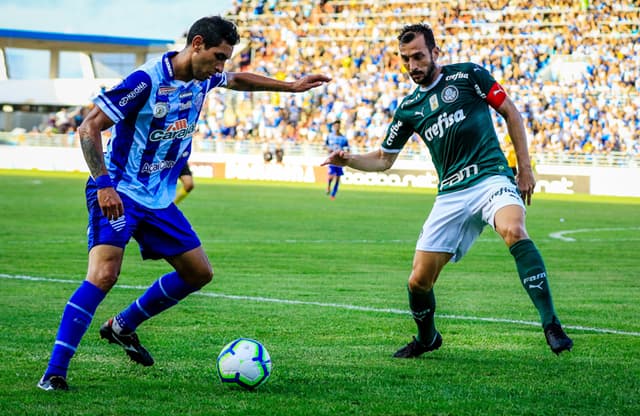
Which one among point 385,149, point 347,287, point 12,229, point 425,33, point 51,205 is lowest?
point 51,205

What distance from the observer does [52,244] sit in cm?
1564

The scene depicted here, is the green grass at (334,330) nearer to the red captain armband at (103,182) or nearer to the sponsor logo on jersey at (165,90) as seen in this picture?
the red captain armband at (103,182)

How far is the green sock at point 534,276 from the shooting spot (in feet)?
20.1

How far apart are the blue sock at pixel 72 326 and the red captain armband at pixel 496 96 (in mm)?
2780

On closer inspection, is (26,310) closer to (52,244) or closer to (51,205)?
(52,244)

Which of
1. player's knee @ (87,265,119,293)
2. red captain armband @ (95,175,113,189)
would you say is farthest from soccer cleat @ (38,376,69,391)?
red captain armband @ (95,175,113,189)

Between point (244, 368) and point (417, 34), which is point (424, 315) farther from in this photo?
point (417, 34)

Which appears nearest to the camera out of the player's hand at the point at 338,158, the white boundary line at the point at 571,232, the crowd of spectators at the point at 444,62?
the player's hand at the point at 338,158

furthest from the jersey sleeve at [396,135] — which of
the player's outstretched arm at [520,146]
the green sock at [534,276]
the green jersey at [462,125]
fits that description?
the green sock at [534,276]

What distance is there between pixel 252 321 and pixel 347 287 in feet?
9.17

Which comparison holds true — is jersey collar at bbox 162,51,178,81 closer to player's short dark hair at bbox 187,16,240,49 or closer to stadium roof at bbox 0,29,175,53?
player's short dark hair at bbox 187,16,240,49

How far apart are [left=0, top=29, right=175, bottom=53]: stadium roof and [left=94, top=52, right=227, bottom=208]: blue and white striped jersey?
187ft

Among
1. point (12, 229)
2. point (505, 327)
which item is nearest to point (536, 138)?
point (12, 229)

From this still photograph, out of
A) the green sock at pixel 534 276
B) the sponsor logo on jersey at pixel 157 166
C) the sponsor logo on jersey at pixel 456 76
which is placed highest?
the sponsor logo on jersey at pixel 456 76
